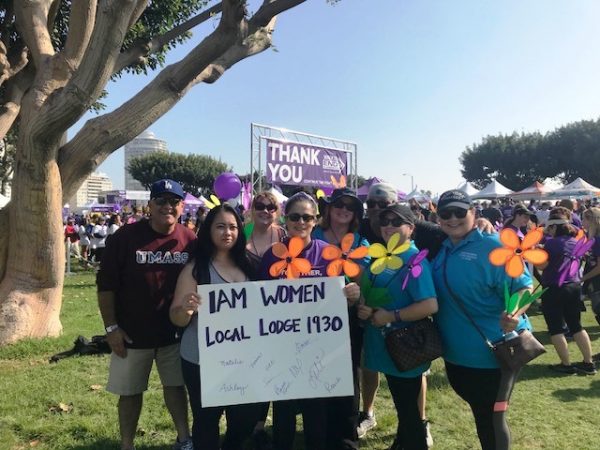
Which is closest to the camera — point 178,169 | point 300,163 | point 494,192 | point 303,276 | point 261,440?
point 303,276

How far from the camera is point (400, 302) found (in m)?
2.60

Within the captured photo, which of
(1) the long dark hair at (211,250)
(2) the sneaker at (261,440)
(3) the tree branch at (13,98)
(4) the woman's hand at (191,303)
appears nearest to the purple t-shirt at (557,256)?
(2) the sneaker at (261,440)

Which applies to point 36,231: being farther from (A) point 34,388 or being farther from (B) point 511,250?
(B) point 511,250

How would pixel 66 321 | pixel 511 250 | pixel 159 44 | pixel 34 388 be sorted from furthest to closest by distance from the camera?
pixel 159 44 < pixel 66 321 < pixel 34 388 < pixel 511 250

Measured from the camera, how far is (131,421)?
307cm

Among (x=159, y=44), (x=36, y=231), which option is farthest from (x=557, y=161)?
(x=36, y=231)

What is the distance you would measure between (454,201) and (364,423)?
2137 mm

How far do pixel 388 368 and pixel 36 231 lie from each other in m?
4.56

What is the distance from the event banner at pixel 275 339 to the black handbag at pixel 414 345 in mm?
275

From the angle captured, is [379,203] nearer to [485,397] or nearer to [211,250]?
[211,250]

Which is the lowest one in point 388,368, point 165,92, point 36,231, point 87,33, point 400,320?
point 388,368

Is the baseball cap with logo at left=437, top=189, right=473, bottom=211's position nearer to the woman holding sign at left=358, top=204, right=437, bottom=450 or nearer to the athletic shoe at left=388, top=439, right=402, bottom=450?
the woman holding sign at left=358, top=204, right=437, bottom=450

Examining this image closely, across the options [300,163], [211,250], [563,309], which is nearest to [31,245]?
[211,250]

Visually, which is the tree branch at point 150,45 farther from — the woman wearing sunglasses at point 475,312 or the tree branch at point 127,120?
the woman wearing sunglasses at point 475,312
